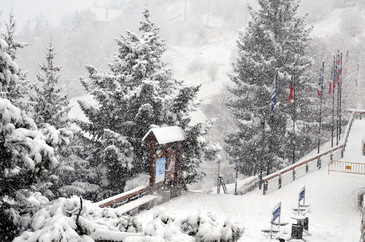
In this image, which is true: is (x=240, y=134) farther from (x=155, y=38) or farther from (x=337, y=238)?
(x=337, y=238)

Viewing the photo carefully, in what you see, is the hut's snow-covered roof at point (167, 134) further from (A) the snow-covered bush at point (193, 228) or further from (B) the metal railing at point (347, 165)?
(B) the metal railing at point (347, 165)

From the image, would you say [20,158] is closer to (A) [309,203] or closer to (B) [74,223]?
(B) [74,223]

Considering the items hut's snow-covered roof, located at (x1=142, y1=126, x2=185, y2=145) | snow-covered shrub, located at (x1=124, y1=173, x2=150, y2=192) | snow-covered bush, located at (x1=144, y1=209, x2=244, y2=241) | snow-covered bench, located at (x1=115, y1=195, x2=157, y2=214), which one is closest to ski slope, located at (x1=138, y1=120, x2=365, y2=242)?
snow-covered bench, located at (x1=115, y1=195, x2=157, y2=214)

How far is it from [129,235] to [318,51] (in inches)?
1991

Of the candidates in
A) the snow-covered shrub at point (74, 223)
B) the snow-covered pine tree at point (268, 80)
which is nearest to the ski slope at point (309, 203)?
the snow-covered shrub at point (74, 223)

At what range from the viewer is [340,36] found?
2847 inches

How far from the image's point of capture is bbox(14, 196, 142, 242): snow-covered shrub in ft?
15.9

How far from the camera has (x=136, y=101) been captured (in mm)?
20250

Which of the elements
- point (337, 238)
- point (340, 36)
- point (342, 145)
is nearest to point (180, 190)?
point (337, 238)

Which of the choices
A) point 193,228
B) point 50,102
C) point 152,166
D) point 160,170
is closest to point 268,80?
point 50,102

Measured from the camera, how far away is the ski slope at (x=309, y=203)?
1411cm

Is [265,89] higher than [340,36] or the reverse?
the reverse

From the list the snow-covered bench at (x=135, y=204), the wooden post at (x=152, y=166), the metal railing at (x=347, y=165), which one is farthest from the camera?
the metal railing at (x=347, y=165)

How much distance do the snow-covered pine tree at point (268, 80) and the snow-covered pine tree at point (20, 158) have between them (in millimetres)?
25714
